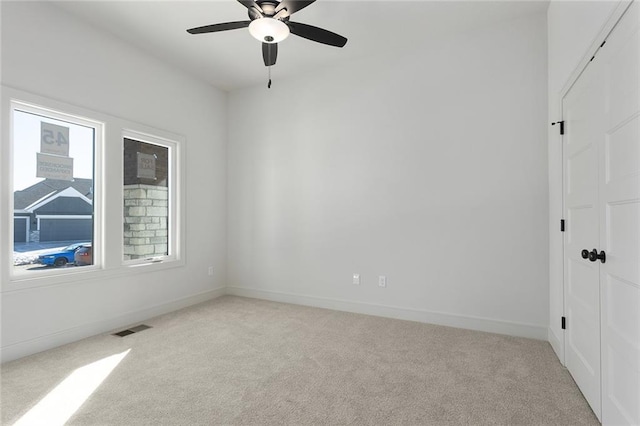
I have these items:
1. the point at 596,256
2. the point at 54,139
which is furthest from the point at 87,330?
the point at 596,256

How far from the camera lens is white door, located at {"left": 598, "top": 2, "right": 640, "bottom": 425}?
1.48m

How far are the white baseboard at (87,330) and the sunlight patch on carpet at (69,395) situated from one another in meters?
0.66

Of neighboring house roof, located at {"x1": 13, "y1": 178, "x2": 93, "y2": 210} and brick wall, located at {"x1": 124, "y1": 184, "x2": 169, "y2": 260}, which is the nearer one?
neighboring house roof, located at {"x1": 13, "y1": 178, "x2": 93, "y2": 210}

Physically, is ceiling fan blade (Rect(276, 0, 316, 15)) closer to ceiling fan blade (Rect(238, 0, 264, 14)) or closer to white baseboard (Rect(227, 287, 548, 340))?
ceiling fan blade (Rect(238, 0, 264, 14))

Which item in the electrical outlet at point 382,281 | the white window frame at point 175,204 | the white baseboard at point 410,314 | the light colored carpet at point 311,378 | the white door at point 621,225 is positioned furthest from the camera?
the white window frame at point 175,204

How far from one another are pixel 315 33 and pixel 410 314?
2.95 meters

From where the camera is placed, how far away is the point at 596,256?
1859 millimetres

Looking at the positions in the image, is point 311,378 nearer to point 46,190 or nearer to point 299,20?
point 46,190

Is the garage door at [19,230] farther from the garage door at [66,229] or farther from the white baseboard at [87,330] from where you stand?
the white baseboard at [87,330]

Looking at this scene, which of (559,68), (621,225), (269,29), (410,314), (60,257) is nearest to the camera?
(621,225)

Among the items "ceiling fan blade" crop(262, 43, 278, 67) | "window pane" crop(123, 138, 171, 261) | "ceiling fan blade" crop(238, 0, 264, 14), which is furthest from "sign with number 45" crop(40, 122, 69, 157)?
"ceiling fan blade" crop(238, 0, 264, 14)

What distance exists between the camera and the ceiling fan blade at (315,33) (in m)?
2.52

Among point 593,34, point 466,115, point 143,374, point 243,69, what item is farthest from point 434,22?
point 143,374

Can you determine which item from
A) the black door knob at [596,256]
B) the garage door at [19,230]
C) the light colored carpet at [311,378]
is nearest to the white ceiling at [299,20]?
the garage door at [19,230]
